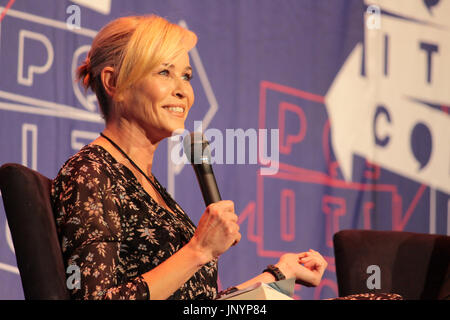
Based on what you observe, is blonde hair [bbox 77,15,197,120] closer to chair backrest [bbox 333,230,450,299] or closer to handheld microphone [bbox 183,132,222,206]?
handheld microphone [bbox 183,132,222,206]

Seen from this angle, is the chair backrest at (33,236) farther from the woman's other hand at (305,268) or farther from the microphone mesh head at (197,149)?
the woman's other hand at (305,268)

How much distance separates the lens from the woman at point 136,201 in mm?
1349

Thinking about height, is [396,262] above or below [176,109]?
below

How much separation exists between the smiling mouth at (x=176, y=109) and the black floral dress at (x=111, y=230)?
0.72 feet

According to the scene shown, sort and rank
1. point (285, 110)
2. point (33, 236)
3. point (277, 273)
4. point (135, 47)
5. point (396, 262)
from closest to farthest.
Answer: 1. point (33, 236)
2. point (135, 47)
3. point (277, 273)
4. point (396, 262)
5. point (285, 110)

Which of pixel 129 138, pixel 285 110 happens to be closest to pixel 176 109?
pixel 129 138

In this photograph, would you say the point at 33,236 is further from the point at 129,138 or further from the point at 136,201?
the point at 129,138

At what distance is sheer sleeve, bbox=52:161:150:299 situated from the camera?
51.3 inches

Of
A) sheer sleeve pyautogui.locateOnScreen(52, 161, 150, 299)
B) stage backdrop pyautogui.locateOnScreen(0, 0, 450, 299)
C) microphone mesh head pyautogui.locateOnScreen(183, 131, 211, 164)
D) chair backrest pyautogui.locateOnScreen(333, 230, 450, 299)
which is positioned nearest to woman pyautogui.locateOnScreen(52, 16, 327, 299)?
sheer sleeve pyautogui.locateOnScreen(52, 161, 150, 299)

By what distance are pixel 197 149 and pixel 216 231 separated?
0.26m

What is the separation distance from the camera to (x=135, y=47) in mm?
1639
